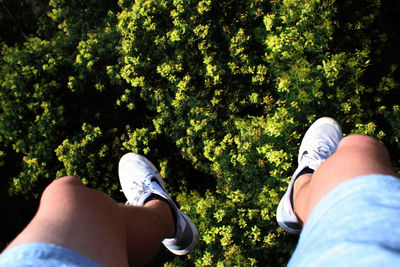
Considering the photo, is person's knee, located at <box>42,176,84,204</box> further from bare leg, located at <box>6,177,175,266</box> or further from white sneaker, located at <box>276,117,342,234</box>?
white sneaker, located at <box>276,117,342,234</box>

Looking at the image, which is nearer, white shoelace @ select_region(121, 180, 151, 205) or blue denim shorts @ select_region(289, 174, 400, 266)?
blue denim shorts @ select_region(289, 174, 400, 266)

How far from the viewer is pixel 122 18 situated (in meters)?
4.34

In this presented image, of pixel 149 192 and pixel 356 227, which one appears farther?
pixel 149 192

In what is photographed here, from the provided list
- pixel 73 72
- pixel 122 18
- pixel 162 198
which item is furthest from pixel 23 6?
pixel 162 198

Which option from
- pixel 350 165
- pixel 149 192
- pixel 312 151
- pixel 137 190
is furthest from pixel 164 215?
pixel 350 165

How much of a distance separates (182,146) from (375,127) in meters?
2.65

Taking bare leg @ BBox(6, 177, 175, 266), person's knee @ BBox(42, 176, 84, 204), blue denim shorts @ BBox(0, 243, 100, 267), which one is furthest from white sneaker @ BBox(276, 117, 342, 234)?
blue denim shorts @ BBox(0, 243, 100, 267)

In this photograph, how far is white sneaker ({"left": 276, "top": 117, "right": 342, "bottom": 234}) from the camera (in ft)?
9.52

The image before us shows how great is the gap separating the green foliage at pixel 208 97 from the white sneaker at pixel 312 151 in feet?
0.76

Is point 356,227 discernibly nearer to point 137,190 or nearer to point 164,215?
point 164,215

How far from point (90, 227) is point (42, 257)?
0.36 metres

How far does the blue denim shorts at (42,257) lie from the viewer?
1.08m

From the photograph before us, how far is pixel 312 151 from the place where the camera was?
309 centimetres

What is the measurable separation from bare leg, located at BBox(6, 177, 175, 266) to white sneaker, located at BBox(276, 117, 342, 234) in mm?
1354
